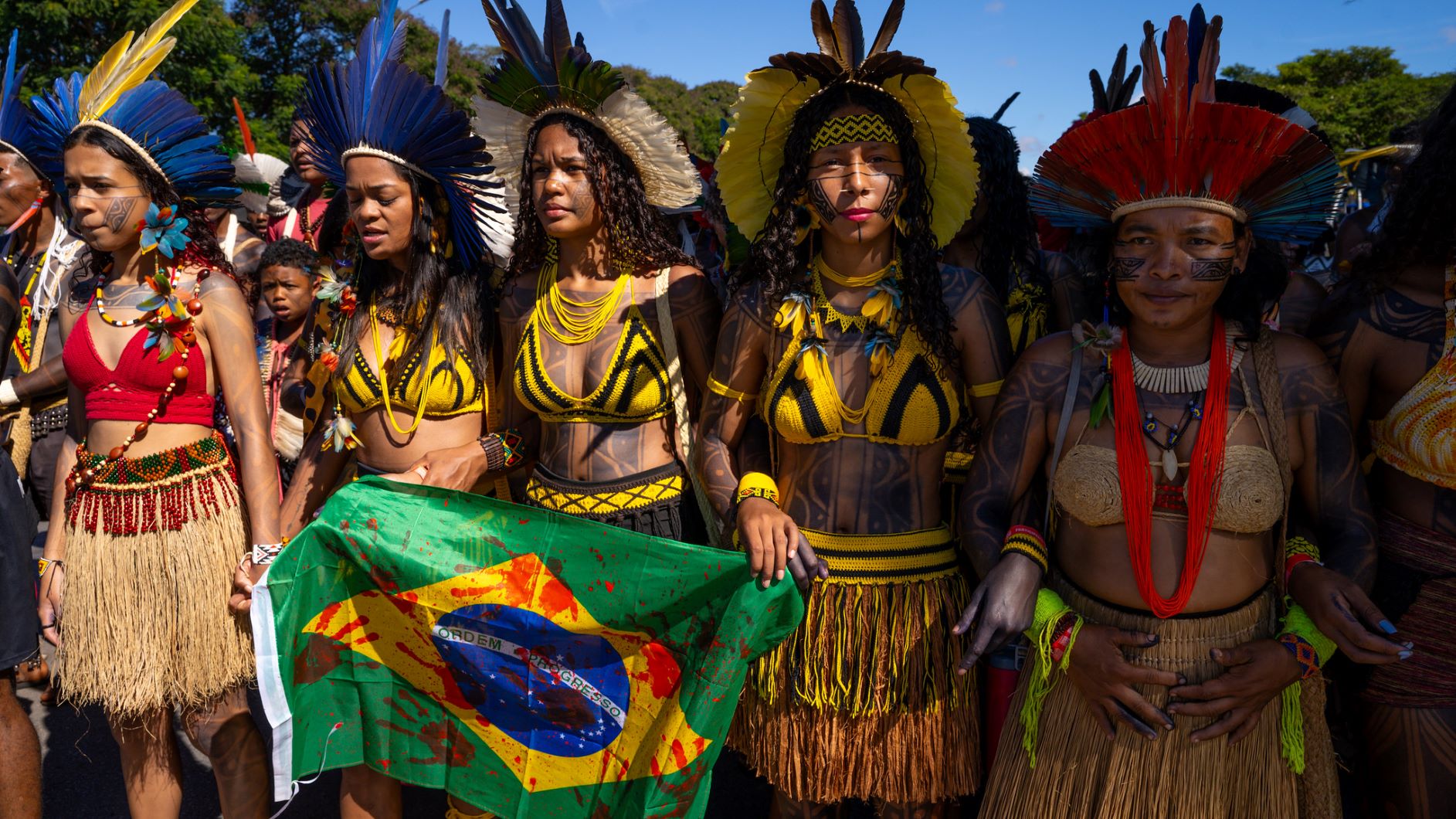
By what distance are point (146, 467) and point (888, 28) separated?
2.61 meters

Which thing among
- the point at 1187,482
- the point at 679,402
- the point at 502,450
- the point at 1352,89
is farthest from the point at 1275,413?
the point at 1352,89

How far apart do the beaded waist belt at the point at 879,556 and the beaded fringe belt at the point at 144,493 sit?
1.98 meters

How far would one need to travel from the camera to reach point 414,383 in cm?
313

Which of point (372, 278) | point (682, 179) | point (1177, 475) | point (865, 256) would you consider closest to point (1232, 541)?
point (1177, 475)

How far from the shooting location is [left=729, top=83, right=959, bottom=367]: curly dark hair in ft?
8.51

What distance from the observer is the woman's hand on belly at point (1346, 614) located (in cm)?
204

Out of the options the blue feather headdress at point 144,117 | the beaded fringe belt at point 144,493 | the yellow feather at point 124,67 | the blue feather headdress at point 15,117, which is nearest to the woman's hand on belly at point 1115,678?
the beaded fringe belt at point 144,493

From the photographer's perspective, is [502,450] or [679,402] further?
[502,450]

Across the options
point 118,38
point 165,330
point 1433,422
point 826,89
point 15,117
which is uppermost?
point 118,38

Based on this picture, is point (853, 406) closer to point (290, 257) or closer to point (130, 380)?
point (130, 380)

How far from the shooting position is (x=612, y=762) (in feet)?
8.75

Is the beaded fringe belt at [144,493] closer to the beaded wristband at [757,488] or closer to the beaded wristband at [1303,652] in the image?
the beaded wristband at [757,488]

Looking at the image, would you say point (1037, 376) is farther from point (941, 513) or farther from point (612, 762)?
point (612, 762)

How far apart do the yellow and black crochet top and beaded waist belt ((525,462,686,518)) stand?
19 centimetres
